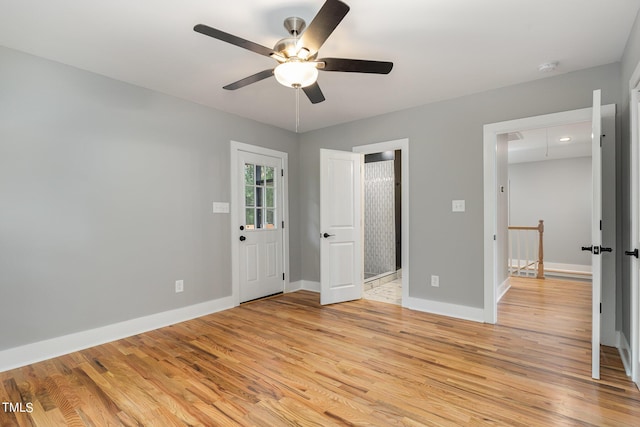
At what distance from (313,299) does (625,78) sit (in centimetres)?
403

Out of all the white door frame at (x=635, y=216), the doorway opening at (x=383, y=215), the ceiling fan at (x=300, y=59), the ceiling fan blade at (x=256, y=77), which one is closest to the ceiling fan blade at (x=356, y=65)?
the ceiling fan at (x=300, y=59)

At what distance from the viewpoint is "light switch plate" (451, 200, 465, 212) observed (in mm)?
3686

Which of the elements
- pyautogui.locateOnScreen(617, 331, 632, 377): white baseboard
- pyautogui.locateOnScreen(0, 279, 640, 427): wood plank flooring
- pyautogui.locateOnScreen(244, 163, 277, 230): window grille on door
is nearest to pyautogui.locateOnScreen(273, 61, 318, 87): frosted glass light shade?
pyautogui.locateOnScreen(0, 279, 640, 427): wood plank flooring

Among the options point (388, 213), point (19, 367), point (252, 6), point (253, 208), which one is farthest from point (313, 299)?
point (252, 6)

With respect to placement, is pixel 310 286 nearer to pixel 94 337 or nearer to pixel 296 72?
pixel 94 337

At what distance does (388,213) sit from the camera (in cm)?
618

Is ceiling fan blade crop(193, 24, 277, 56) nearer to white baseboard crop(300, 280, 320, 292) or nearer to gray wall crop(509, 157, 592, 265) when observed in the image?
white baseboard crop(300, 280, 320, 292)

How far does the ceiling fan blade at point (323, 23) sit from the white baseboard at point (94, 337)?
3.09 m

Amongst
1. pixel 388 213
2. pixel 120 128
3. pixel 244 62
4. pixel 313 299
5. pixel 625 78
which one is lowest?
pixel 313 299

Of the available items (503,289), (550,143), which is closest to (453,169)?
(503,289)

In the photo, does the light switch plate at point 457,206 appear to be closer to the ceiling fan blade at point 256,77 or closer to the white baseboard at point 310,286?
the white baseboard at point 310,286

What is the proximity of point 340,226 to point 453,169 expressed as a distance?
1.62 meters

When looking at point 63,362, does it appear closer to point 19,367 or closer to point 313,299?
point 19,367

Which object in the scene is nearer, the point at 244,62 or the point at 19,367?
the point at 19,367
